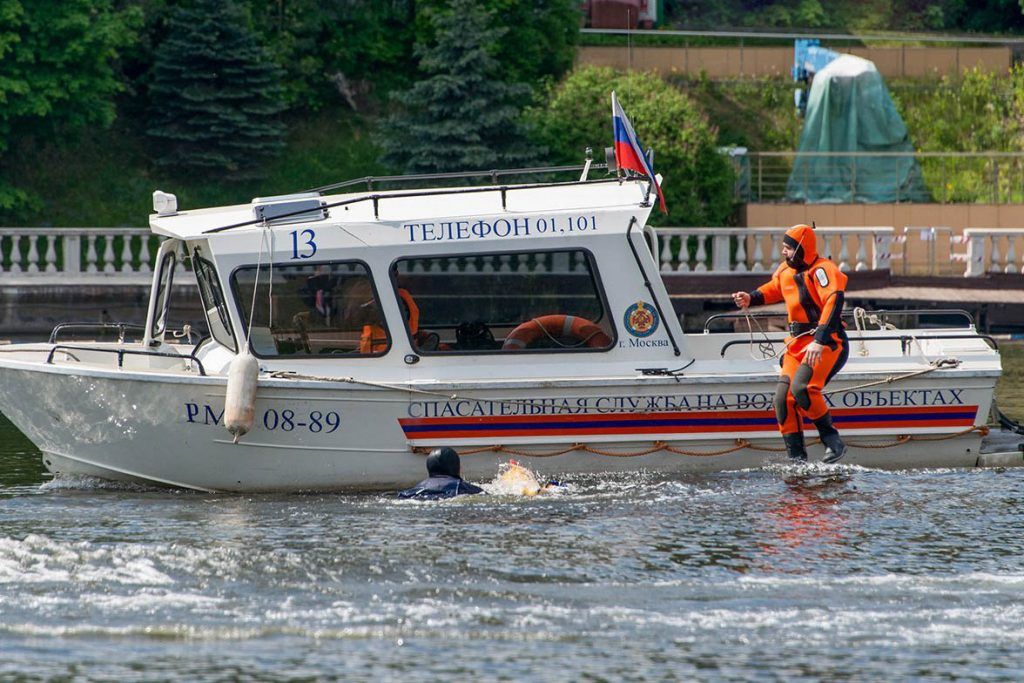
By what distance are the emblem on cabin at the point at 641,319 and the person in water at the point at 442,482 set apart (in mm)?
1810

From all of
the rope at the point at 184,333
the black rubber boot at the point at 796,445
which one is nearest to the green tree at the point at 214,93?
→ the rope at the point at 184,333

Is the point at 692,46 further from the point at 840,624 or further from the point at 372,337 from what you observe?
the point at 840,624

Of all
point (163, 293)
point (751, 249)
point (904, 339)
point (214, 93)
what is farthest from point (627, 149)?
point (214, 93)

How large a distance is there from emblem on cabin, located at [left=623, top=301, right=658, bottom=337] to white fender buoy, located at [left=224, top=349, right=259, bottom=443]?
2.96 meters

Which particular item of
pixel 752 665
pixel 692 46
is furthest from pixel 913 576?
pixel 692 46

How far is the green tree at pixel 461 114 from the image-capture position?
28.2 metres

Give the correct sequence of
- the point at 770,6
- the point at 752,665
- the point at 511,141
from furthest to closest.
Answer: the point at 770,6, the point at 511,141, the point at 752,665

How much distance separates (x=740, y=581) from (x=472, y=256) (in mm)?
3986

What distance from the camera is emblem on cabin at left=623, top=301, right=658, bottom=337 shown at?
13.0 metres

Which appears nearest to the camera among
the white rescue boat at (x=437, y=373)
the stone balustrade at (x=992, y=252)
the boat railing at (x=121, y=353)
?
the boat railing at (x=121, y=353)

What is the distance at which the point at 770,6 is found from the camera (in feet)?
128

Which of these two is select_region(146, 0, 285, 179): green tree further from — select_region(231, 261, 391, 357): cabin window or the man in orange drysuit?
the man in orange drysuit

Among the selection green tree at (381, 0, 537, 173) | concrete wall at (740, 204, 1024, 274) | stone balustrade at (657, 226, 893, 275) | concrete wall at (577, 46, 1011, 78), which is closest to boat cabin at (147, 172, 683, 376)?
stone balustrade at (657, 226, 893, 275)

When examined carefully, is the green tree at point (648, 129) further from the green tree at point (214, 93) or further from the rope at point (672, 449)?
the rope at point (672, 449)
